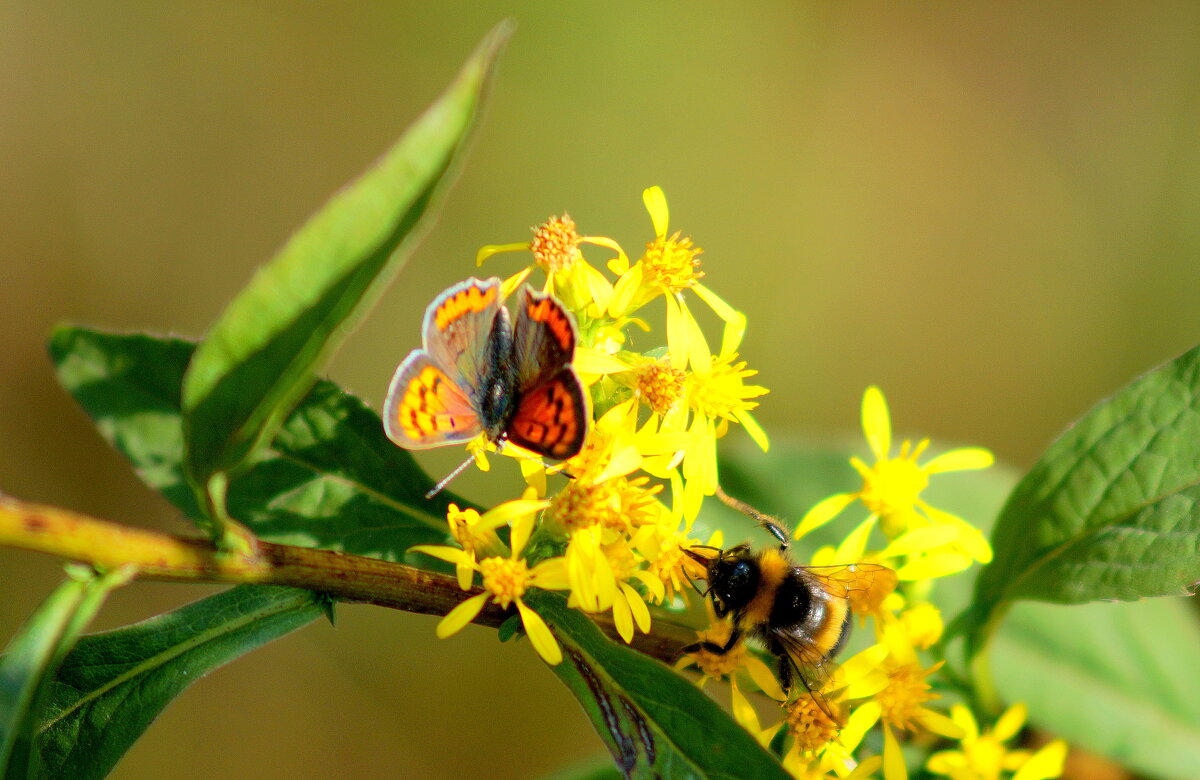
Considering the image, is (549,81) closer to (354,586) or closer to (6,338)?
(6,338)

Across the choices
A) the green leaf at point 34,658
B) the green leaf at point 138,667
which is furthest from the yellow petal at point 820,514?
the green leaf at point 34,658

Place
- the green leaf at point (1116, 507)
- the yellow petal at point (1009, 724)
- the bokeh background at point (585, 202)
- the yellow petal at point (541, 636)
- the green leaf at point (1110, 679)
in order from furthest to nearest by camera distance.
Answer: the bokeh background at point (585, 202) → the green leaf at point (1110, 679) → the yellow petal at point (1009, 724) → the green leaf at point (1116, 507) → the yellow petal at point (541, 636)

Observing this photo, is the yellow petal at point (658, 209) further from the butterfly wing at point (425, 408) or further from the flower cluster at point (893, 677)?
the flower cluster at point (893, 677)

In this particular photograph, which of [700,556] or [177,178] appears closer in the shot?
[700,556]

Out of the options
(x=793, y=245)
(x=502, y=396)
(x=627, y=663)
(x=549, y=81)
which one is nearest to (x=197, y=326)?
(x=549, y=81)

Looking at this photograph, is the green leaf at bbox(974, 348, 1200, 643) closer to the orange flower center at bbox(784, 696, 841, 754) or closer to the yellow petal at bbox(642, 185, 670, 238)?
the orange flower center at bbox(784, 696, 841, 754)

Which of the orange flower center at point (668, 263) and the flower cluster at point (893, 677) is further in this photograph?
the orange flower center at point (668, 263)
